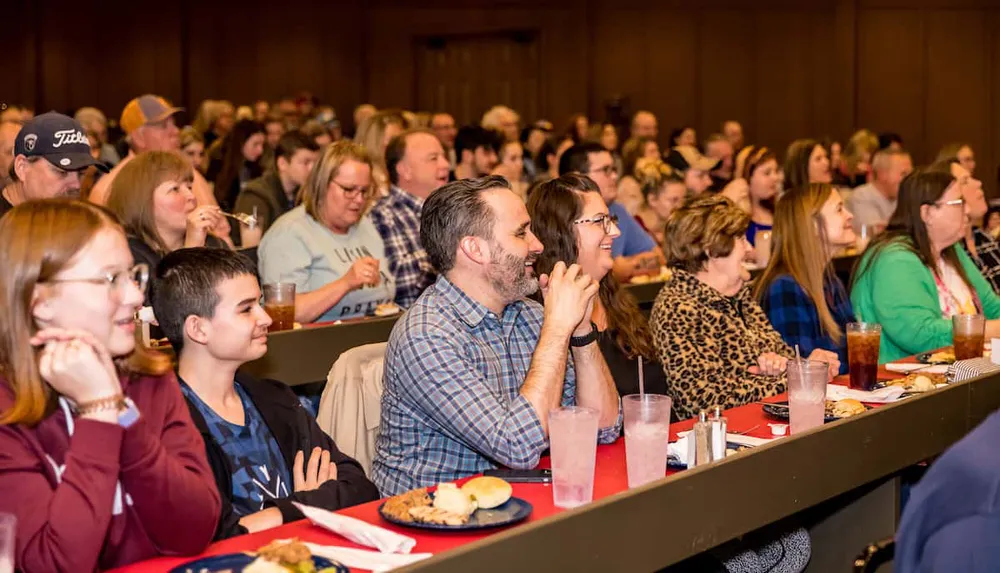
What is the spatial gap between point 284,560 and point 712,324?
2.12 meters

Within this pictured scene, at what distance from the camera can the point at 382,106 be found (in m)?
14.8

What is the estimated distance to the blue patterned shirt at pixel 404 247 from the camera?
521 cm

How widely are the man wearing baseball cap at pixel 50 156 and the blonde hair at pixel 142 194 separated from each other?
0.14 m

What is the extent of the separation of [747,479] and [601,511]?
47cm

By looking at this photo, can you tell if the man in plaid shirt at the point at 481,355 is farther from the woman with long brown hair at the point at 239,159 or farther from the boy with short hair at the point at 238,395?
the woman with long brown hair at the point at 239,159

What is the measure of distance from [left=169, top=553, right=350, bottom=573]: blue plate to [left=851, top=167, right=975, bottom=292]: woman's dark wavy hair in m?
3.07

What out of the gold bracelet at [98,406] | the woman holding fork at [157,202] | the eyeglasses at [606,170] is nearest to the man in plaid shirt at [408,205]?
the eyeglasses at [606,170]

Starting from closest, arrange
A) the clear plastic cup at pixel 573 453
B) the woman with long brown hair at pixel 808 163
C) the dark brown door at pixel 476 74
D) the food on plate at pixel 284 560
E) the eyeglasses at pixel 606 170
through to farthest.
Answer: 1. the food on plate at pixel 284 560
2. the clear plastic cup at pixel 573 453
3. the eyeglasses at pixel 606 170
4. the woman with long brown hair at pixel 808 163
5. the dark brown door at pixel 476 74

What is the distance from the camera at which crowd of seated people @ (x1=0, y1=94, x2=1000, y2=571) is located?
1843 millimetres

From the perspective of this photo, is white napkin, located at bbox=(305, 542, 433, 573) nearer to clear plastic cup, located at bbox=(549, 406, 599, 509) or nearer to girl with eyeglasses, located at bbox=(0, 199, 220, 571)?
girl with eyeglasses, located at bbox=(0, 199, 220, 571)

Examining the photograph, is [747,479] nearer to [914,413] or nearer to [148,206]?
[914,413]

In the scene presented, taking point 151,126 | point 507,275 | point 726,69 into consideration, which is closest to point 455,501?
point 507,275

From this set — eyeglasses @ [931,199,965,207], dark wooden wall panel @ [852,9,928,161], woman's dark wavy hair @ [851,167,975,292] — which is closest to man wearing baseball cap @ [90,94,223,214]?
woman's dark wavy hair @ [851,167,975,292]

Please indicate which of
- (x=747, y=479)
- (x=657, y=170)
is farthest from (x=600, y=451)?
(x=657, y=170)
